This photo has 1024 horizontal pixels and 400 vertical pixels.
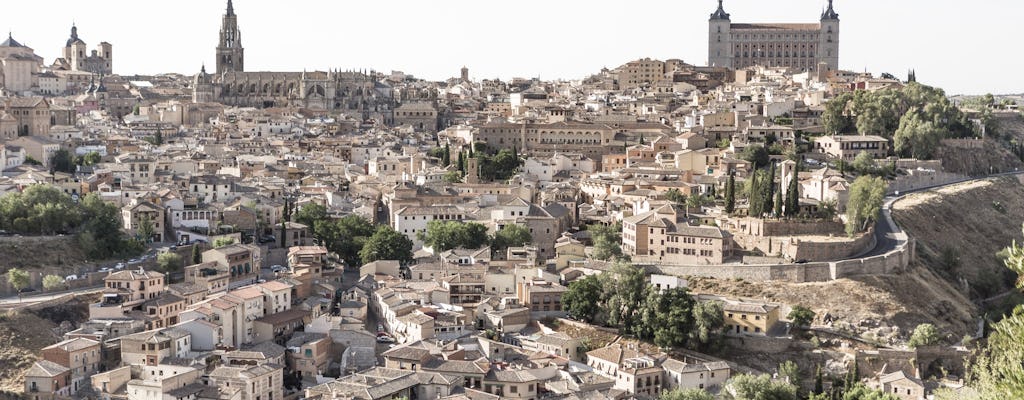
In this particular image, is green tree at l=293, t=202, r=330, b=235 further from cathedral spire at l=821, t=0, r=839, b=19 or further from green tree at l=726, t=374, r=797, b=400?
cathedral spire at l=821, t=0, r=839, b=19

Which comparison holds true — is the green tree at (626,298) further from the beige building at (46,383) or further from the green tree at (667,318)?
the beige building at (46,383)

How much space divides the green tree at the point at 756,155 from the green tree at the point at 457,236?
436 inches

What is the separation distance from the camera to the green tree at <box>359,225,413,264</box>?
114ft

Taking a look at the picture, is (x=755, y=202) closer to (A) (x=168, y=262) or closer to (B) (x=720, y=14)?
(A) (x=168, y=262)

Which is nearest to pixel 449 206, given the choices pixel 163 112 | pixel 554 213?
pixel 554 213

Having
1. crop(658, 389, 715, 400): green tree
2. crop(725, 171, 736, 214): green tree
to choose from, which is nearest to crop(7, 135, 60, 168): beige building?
crop(725, 171, 736, 214): green tree

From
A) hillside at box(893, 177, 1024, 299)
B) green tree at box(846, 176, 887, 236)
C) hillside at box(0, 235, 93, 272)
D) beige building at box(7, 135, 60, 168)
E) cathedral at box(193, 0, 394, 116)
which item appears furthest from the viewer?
cathedral at box(193, 0, 394, 116)

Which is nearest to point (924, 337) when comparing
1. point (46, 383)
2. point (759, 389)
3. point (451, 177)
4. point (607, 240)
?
point (759, 389)

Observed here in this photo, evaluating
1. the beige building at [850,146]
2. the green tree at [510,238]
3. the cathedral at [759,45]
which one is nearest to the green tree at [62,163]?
the green tree at [510,238]

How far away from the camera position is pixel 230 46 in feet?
262

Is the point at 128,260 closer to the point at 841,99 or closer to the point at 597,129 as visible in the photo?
the point at 597,129

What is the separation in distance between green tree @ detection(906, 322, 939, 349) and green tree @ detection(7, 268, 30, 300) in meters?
21.1

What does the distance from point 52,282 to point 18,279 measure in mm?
779

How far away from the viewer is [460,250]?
34281 millimetres
